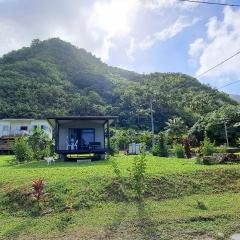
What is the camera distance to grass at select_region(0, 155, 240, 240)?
951 centimetres

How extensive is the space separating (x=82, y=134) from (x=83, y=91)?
57.3 metres

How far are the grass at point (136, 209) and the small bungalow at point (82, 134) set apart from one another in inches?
399

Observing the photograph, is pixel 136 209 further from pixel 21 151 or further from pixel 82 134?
pixel 82 134

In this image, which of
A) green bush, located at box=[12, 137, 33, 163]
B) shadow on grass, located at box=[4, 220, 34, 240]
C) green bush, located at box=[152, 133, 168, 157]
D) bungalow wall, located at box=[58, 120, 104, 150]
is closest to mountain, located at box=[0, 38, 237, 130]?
green bush, located at box=[152, 133, 168, 157]

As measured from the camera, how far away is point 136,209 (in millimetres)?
11164

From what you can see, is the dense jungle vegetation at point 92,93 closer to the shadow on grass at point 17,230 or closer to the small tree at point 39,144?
the small tree at point 39,144

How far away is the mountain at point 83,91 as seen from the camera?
66.2 metres

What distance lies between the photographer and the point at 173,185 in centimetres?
1322

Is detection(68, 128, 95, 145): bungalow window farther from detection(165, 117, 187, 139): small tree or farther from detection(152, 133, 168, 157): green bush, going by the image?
detection(165, 117, 187, 139): small tree

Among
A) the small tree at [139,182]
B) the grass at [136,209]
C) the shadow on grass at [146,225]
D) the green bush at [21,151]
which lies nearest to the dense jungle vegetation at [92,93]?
the green bush at [21,151]

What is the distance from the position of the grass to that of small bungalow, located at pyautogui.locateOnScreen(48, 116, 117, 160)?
33.2 ft

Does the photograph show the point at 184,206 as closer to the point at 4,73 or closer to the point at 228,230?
the point at 228,230

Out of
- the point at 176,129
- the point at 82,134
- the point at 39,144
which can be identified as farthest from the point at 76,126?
the point at 176,129

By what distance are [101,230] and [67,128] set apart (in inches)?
691
